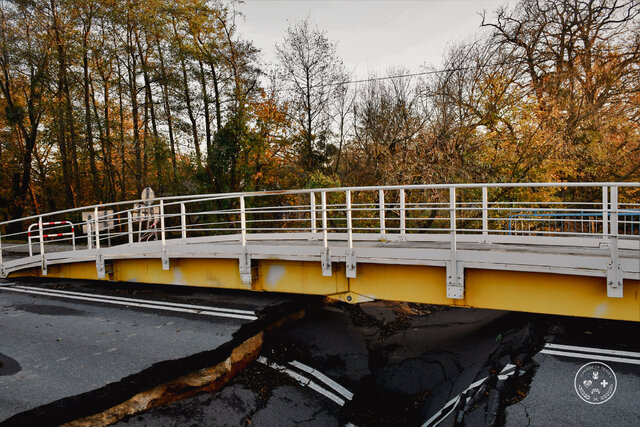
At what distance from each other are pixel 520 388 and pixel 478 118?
1250 centimetres

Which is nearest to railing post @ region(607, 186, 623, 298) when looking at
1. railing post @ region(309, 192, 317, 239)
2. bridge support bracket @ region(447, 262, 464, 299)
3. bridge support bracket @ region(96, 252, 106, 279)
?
bridge support bracket @ region(447, 262, 464, 299)

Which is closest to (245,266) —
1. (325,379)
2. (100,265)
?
(325,379)

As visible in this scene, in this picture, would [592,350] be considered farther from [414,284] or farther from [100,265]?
[100,265]

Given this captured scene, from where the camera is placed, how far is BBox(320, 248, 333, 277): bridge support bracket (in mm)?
6988

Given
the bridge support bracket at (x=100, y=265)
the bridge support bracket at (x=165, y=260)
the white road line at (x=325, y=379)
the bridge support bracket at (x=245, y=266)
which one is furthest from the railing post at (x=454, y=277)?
the bridge support bracket at (x=100, y=265)

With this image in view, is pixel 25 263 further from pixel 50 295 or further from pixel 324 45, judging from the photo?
pixel 324 45

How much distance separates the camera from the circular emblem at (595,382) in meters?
5.09

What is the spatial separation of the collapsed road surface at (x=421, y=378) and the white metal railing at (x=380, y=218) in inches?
63.9

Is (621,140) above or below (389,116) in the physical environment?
below

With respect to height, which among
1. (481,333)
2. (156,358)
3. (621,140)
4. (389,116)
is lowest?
(481,333)

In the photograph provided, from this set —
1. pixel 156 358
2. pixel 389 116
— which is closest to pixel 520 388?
pixel 156 358

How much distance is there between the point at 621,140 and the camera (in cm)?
1669

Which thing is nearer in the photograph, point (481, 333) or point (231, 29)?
point (481, 333)

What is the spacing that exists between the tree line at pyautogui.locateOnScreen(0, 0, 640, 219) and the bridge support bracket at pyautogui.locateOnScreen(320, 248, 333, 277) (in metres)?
9.00
